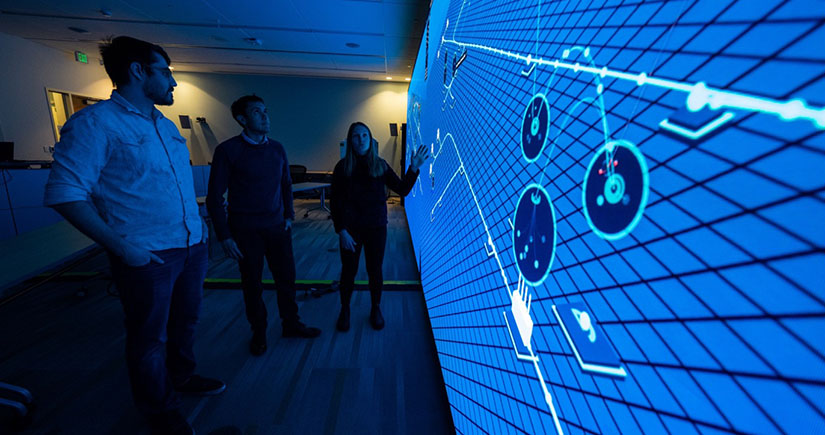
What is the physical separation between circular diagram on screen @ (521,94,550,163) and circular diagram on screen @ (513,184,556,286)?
8cm

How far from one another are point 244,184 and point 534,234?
5.01 ft

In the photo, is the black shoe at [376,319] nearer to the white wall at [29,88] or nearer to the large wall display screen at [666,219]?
the large wall display screen at [666,219]

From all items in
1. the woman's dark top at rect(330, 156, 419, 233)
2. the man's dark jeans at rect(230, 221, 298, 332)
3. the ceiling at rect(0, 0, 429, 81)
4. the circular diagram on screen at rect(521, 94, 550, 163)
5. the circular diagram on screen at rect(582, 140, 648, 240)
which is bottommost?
the man's dark jeans at rect(230, 221, 298, 332)

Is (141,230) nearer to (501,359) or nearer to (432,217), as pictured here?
(501,359)

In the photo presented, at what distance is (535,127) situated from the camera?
0.71 meters

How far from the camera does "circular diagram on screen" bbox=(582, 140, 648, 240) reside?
40 cm

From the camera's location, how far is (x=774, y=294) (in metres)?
0.26

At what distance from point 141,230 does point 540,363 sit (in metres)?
1.35

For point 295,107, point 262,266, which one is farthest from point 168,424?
point 295,107

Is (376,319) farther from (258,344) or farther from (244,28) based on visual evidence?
(244,28)

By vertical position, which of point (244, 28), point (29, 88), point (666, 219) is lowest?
point (666, 219)

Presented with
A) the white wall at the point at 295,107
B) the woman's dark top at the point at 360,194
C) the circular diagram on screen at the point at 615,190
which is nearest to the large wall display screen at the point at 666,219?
the circular diagram on screen at the point at 615,190

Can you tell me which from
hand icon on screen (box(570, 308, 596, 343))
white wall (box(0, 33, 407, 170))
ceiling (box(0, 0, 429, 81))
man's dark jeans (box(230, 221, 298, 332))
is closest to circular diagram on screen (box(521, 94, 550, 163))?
hand icon on screen (box(570, 308, 596, 343))

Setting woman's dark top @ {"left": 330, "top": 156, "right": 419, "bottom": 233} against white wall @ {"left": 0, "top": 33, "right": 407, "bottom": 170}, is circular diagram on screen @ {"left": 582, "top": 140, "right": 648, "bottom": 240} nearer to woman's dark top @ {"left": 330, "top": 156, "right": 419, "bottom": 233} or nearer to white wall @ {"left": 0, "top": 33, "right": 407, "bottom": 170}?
woman's dark top @ {"left": 330, "top": 156, "right": 419, "bottom": 233}
